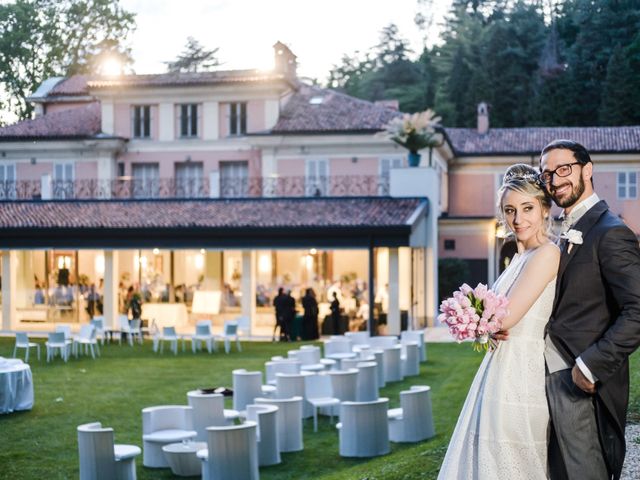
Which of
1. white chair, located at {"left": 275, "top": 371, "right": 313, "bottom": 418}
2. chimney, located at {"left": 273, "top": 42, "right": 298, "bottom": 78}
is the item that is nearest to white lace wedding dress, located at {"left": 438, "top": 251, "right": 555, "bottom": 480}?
white chair, located at {"left": 275, "top": 371, "right": 313, "bottom": 418}

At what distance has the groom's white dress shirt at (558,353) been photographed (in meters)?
4.80

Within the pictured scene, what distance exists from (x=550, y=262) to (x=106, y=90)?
32.7m

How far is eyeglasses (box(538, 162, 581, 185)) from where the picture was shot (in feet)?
16.6

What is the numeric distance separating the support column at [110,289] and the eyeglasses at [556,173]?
83.3 feet

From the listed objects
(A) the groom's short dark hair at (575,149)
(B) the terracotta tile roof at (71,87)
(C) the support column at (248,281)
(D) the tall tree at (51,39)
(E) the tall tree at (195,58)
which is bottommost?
(C) the support column at (248,281)

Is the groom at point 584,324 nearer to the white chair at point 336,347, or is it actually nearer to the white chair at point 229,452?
the white chair at point 229,452

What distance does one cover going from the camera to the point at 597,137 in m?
38.8

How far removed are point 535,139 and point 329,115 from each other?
8978mm

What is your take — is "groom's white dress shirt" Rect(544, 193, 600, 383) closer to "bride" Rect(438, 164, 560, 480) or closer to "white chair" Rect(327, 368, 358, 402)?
"bride" Rect(438, 164, 560, 480)

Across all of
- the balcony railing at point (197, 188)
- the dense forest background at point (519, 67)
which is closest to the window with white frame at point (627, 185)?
the dense forest background at point (519, 67)

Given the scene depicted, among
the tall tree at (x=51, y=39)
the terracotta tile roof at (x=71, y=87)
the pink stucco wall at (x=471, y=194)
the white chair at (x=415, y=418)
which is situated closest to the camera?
the white chair at (x=415, y=418)

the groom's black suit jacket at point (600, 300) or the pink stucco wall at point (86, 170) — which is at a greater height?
the pink stucco wall at point (86, 170)

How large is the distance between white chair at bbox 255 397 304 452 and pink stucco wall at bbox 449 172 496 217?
2681cm

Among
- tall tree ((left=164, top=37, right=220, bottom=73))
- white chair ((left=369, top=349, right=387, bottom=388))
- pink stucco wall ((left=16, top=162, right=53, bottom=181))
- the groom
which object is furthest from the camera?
tall tree ((left=164, top=37, right=220, bottom=73))
